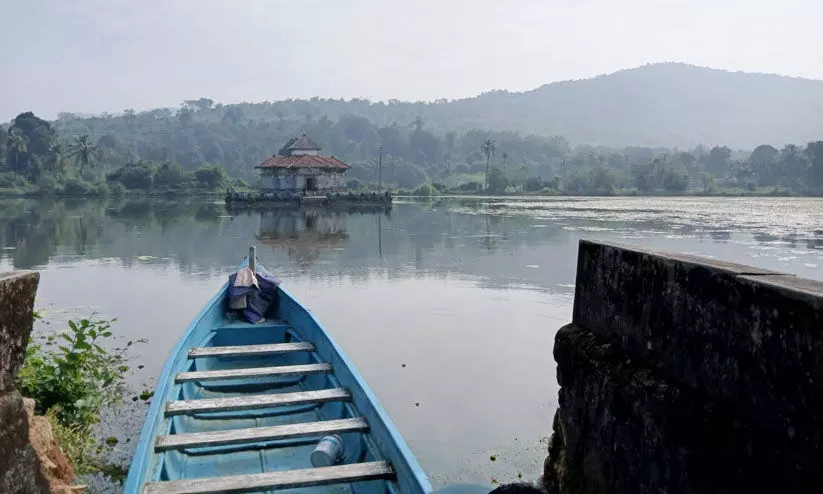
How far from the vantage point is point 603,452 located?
7.84 feet

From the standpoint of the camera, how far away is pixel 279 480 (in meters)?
3.94

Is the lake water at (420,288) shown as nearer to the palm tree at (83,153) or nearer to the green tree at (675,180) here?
the palm tree at (83,153)

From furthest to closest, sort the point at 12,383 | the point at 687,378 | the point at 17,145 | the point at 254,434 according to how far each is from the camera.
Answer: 1. the point at 17,145
2. the point at 254,434
3. the point at 12,383
4. the point at 687,378

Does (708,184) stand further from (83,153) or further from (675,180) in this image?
A: (83,153)

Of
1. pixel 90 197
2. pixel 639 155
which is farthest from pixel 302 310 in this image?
pixel 639 155

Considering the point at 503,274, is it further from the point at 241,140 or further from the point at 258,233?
the point at 241,140

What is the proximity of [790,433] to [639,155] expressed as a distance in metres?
159

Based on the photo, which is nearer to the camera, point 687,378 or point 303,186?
point 687,378

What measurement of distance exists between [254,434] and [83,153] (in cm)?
7597

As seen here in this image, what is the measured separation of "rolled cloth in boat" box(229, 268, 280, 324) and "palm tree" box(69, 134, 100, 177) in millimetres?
71161

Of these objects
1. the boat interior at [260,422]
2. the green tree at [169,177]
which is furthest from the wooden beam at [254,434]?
the green tree at [169,177]

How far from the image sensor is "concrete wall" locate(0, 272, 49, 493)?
82.6 inches

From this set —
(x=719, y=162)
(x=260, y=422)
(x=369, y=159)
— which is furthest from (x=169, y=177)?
(x=719, y=162)

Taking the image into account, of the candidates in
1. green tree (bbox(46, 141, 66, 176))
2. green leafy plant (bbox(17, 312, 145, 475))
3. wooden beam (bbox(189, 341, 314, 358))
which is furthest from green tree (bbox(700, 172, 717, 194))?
green leafy plant (bbox(17, 312, 145, 475))
